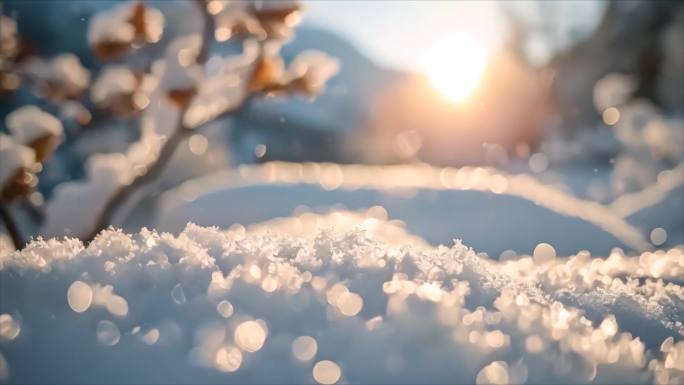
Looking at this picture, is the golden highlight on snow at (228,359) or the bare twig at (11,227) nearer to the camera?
the golden highlight on snow at (228,359)

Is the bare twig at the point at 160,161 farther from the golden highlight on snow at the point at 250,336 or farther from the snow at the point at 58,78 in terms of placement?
the golden highlight on snow at the point at 250,336

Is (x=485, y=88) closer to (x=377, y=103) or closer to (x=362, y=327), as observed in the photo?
(x=377, y=103)

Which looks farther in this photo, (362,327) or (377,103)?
(377,103)

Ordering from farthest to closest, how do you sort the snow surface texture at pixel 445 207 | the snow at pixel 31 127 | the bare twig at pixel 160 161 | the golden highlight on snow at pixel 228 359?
the bare twig at pixel 160 161 → the snow at pixel 31 127 → the snow surface texture at pixel 445 207 → the golden highlight on snow at pixel 228 359

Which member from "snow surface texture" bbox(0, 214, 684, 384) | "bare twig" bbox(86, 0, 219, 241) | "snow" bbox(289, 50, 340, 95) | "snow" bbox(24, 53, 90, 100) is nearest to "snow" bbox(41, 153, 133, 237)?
"bare twig" bbox(86, 0, 219, 241)

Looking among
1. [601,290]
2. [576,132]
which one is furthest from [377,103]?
[601,290]

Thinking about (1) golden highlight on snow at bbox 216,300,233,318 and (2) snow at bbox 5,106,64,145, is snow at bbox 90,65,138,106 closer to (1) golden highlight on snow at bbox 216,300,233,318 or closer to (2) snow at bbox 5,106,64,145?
(2) snow at bbox 5,106,64,145

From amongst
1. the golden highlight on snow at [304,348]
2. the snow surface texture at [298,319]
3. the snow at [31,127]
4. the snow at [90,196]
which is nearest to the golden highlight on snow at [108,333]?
the snow surface texture at [298,319]
